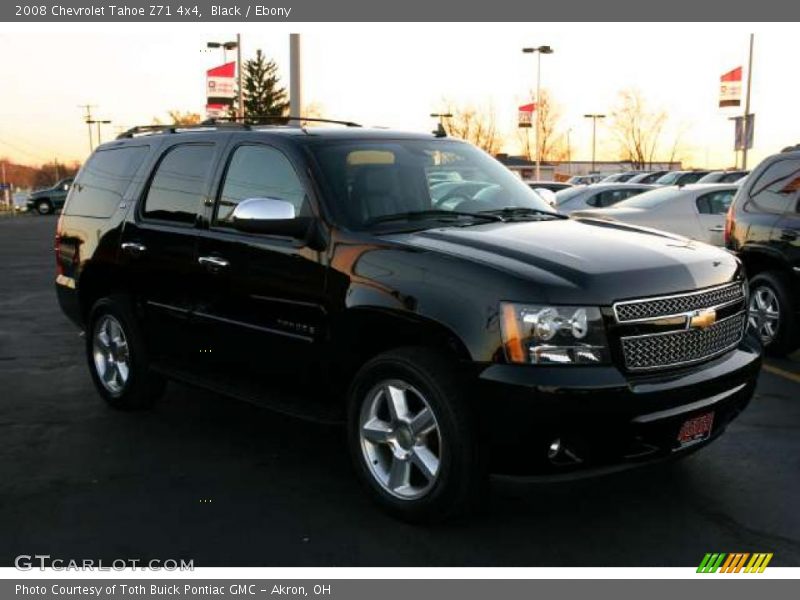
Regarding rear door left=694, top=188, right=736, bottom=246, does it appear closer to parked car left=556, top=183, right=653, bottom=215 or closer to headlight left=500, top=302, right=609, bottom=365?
parked car left=556, top=183, right=653, bottom=215

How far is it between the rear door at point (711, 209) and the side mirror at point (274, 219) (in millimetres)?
8094

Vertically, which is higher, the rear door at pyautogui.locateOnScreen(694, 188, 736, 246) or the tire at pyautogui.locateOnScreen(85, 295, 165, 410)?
the rear door at pyautogui.locateOnScreen(694, 188, 736, 246)

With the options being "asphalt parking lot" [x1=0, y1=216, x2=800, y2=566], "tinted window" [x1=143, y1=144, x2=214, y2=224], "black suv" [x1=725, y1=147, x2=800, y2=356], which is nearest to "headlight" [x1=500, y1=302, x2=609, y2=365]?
"asphalt parking lot" [x1=0, y1=216, x2=800, y2=566]

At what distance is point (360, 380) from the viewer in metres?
4.04

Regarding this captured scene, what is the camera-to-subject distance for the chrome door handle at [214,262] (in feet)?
15.9

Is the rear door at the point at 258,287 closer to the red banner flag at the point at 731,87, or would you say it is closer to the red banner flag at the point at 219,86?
the red banner flag at the point at 219,86

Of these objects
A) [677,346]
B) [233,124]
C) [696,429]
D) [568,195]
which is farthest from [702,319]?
[568,195]

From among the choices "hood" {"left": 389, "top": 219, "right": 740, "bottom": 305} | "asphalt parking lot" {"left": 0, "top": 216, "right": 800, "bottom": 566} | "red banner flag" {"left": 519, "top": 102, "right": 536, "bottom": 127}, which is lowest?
"asphalt parking lot" {"left": 0, "top": 216, "right": 800, "bottom": 566}

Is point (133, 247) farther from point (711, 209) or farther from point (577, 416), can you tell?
point (711, 209)

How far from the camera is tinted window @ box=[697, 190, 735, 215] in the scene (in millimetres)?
11633

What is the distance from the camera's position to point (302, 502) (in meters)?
4.21

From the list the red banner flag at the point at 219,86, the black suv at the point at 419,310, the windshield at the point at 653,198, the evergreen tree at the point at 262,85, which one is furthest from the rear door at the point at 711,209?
the evergreen tree at the point at 262,85

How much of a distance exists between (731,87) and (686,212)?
1929 cm
